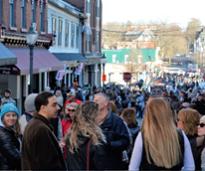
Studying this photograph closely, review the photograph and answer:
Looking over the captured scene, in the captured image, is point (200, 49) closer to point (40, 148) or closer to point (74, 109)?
point (74, 109)

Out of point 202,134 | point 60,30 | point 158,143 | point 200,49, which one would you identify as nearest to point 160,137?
point 158,143

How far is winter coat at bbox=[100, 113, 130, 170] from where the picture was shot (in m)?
6.59

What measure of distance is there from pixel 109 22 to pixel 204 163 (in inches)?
5256

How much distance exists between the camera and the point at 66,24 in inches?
1551

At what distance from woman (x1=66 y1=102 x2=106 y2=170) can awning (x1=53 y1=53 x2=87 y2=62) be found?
2873cm

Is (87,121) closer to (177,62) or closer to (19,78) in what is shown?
(19,78)

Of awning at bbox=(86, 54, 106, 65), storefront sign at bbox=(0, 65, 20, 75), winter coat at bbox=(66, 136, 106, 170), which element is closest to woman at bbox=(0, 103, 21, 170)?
winter coat at bbox=(66, 136, 106, 170)

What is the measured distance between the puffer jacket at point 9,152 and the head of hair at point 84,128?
2.35 feet

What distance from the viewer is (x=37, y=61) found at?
27125mm

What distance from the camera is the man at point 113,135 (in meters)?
6.62

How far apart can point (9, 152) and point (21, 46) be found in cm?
2057

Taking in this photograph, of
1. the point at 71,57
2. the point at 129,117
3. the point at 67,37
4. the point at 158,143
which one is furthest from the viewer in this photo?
the point at 67,37

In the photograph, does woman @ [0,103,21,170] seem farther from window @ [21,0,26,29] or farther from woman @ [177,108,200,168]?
window @ [21,0,26,29]

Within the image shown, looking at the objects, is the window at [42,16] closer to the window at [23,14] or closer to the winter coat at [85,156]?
the window at [23,14]
